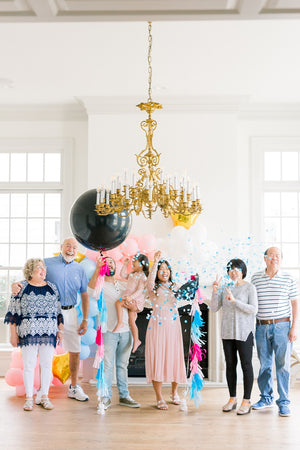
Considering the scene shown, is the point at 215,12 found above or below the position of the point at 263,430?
above

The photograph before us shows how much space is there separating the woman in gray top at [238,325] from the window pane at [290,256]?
6.95 feet

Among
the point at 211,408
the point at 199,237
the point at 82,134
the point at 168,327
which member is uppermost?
the point at 82,134

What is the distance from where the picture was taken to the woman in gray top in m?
4.62

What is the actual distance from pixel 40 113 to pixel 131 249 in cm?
239

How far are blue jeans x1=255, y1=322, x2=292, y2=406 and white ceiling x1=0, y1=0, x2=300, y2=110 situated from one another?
2.55 meters

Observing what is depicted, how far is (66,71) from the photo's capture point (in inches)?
216

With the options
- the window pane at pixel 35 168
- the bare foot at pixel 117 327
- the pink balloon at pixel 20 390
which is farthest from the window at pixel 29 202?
the bare foot at pixel 117 327

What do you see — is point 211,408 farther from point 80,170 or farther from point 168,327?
point 80,170

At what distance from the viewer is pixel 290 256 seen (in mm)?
6738

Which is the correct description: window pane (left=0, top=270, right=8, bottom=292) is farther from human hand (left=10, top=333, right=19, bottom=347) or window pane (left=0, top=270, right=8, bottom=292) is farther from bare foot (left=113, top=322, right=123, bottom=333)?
bare foot (left=113, top=322, right=123, bottom=333)

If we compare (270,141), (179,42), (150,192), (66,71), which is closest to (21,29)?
(66,71)

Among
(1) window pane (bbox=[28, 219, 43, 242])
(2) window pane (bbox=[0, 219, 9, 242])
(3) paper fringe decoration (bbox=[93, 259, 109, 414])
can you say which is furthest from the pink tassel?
(2) window pane (bbox=[0, 219, 9, 242])

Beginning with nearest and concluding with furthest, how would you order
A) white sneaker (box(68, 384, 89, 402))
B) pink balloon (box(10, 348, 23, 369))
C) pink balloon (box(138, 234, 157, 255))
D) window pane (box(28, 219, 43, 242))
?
white sneaker (box(68, 384, 89, 402)) < pink balloon (box(10, 348, 23, 369)) < pink balloon (box(138, 234, 157, 255)) < window pane (box(28, 219, 43, 242))

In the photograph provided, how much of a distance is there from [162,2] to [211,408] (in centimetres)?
375
